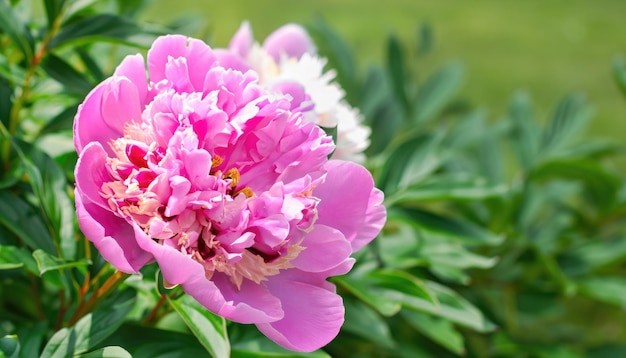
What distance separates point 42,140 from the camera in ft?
2.07

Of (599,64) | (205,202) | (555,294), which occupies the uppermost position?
(205,202)

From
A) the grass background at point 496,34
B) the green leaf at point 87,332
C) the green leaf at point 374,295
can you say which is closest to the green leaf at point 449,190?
the green leaf at point 374,295

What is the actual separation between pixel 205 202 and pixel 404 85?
2.07 feet

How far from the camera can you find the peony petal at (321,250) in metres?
0.45

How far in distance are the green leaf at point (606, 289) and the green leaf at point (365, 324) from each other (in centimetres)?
31

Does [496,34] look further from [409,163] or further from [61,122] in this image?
[61,122]

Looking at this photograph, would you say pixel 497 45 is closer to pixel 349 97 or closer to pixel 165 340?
pixel 349 97

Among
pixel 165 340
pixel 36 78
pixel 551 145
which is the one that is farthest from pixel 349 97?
pixel 165 340

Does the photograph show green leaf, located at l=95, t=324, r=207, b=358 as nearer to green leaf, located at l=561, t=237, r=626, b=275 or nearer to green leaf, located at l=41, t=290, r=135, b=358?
green leaf, located at l=41, t=290, r=135, b=358

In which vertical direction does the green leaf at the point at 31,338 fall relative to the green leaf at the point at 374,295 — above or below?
above

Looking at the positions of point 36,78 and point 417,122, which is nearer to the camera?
point 36,78

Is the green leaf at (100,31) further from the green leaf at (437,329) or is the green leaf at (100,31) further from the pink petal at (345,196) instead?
the green leaf at (437,329)

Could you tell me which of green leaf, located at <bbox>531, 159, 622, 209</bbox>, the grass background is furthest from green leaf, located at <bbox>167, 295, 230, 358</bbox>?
the grass background

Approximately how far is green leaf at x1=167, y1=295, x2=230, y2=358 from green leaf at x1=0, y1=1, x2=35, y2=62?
0.88 ft
